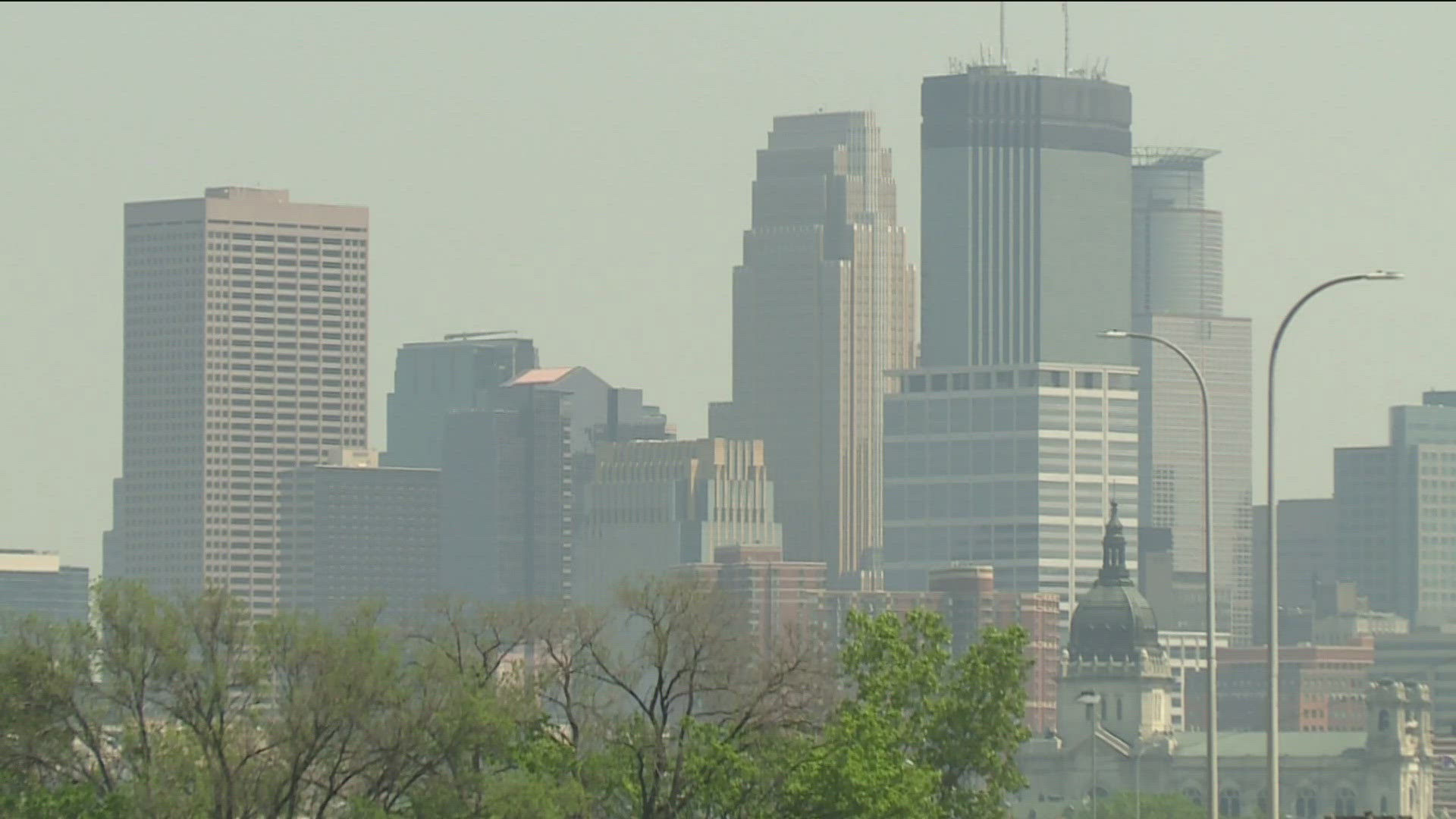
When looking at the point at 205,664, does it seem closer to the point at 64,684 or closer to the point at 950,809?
the point at 64,684

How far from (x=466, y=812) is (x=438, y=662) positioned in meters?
3.71

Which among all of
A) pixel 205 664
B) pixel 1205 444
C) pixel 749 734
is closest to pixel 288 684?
pixel 205 664

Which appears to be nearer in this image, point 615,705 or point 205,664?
point 205,664

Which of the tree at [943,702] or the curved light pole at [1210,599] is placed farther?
the tree at [943,702]

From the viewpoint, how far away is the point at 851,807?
84.2 m

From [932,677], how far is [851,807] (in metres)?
6.56

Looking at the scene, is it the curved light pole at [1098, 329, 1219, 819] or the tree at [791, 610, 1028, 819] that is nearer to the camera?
the curved light pole at [1098, 329, 1219, 819]

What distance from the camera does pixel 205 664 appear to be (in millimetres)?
84312

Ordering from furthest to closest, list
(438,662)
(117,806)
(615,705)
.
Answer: (615,705)
(438,662)
(117,806)

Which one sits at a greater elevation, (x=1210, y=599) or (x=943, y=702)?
(x=1210, y=599)

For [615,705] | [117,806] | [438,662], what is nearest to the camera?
[117,806]

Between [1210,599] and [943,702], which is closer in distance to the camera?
[1210,599]

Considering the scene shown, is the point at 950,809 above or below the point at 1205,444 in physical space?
below

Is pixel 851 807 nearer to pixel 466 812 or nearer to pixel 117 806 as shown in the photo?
pixel 466 812
